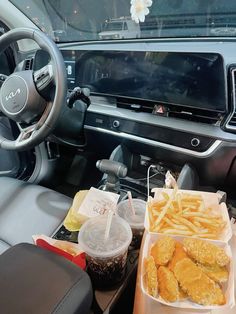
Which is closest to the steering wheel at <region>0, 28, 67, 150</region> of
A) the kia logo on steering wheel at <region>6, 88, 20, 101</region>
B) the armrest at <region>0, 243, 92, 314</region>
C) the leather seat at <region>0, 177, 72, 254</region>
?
the kia logo on steering wheel at <region>6, 88, 20, 101</region>

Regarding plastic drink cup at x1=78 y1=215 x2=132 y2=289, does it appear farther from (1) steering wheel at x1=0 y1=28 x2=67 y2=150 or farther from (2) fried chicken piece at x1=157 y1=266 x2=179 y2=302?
(1) steering wheel at x1=0 y1=28 x2=67 y2=150

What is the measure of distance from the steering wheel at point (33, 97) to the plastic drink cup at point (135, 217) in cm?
37

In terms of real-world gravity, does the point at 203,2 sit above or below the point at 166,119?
above

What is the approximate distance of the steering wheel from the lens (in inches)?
36.8

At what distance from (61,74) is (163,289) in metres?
A: 0.72

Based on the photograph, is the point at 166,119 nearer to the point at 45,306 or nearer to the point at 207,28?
the point at 207,28

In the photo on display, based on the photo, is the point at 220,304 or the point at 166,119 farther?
the point at 166,119

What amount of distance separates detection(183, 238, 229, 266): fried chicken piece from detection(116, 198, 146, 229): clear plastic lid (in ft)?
0.78

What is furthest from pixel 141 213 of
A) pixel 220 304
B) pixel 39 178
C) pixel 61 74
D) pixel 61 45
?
pixel 61 45

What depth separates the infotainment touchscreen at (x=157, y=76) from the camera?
40.6 inches

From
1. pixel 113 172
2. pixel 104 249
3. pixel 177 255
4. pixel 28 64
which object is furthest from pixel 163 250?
pixel 28 64

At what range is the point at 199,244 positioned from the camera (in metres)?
0.66

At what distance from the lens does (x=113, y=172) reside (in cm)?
110

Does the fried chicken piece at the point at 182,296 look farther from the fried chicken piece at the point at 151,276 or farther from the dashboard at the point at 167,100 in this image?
the dashboard at the point at 167,100
